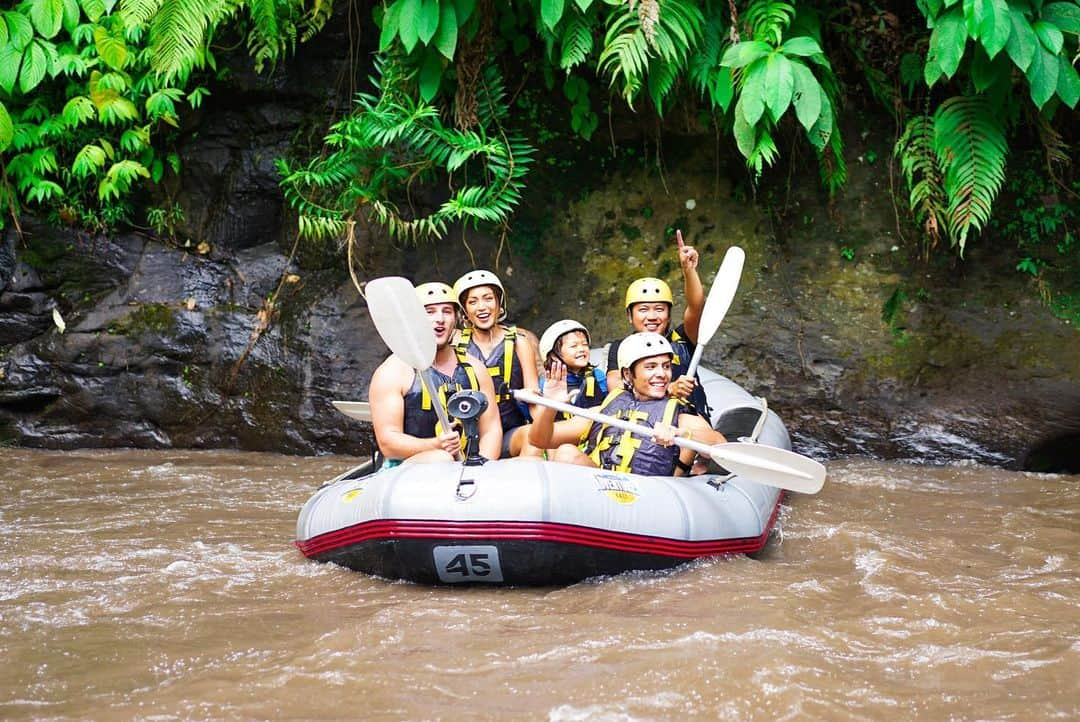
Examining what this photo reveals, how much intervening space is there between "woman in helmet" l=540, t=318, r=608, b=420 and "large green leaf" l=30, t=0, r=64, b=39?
3.89m

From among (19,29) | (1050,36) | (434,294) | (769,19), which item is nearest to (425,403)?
(434,294)

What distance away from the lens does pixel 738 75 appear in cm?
608

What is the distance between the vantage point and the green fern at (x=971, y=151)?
19.9 ft

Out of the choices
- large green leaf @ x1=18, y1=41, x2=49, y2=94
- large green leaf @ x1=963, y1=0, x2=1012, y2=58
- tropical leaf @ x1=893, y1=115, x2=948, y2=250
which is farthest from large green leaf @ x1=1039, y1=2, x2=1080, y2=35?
large green leaf @ x1=18, y1=41, x2=49, y2=94

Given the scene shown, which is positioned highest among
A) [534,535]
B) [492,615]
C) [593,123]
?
[593,123]

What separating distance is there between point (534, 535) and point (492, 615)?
0.31m

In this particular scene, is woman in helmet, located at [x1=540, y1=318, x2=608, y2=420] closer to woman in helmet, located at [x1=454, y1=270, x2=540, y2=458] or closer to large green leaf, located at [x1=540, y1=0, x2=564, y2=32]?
woman in helmet, located at [x1=454, y1=270, x2=540, y2=458]

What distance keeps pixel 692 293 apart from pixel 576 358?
0.67m

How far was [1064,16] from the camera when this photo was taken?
561 cm

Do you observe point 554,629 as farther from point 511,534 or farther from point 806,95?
point 806,95

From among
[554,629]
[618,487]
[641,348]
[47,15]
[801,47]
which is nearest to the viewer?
[554,629]

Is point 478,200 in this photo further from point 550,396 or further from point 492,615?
point 492,615

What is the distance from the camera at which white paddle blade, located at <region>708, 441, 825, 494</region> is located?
411cm

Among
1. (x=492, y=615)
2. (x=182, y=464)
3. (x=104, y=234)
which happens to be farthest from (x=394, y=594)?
(x=104, y=234)
